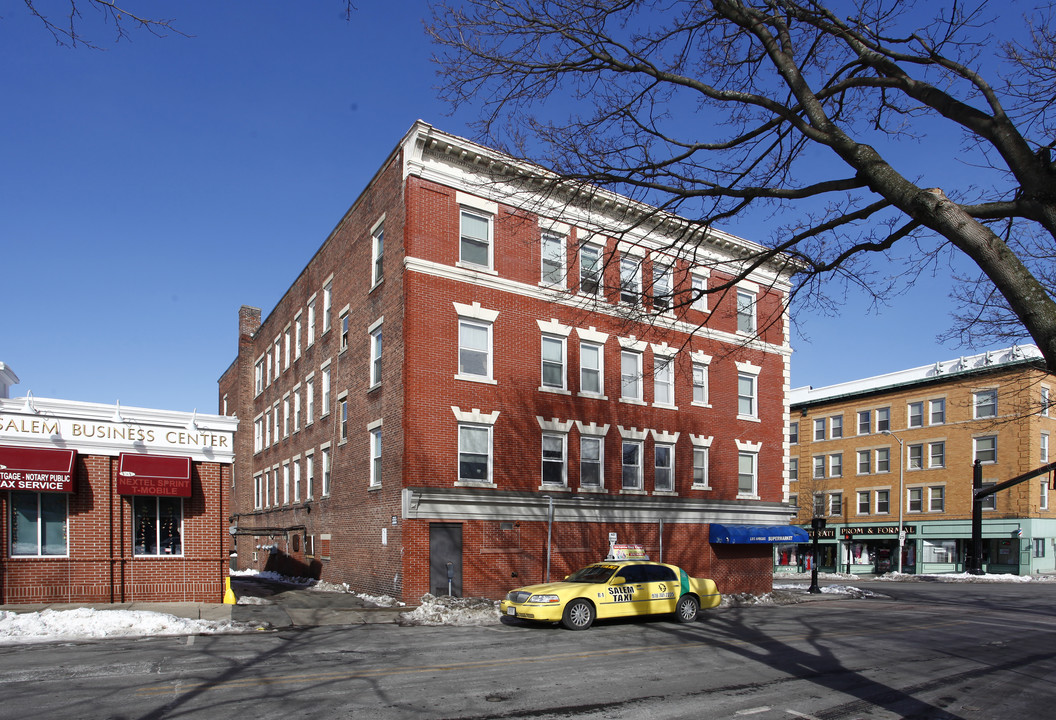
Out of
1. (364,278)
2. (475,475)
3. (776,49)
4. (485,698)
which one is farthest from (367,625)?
(776,49)

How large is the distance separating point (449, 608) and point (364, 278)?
39.7 ft

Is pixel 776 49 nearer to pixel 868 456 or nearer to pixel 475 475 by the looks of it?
pixel 475 475

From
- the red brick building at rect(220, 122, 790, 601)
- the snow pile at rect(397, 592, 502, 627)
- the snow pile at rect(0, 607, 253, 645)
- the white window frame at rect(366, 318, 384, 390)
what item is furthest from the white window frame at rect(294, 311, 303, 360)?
the snow pile at rect(0, 607, 253, 645)

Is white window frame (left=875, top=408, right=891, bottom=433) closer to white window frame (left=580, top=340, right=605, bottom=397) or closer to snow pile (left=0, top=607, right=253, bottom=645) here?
white window frame (left=580, top=340, right=605, bottom=397)

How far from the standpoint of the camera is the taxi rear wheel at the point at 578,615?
17.4 m

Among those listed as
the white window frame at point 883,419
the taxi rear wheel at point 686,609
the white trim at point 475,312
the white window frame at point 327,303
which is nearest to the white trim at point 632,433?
the white trim at point 475,312

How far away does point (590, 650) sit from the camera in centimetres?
1427

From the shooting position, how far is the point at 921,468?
54.6 metres

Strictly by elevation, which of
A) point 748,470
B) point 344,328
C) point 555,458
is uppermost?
point 344,328

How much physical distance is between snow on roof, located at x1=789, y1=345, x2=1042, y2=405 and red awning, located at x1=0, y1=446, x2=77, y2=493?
133 feet

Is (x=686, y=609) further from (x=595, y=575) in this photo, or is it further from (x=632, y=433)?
(x=632, y=433)

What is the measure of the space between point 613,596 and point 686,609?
250 cm

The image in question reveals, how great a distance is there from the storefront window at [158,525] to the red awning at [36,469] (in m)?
1.95

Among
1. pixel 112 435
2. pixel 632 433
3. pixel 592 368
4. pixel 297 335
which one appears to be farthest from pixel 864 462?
pixel 112 435
